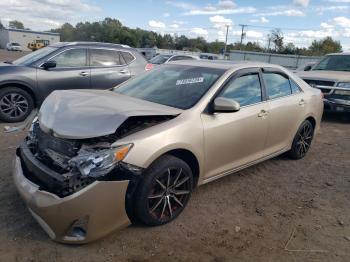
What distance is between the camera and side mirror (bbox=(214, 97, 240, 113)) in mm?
3680

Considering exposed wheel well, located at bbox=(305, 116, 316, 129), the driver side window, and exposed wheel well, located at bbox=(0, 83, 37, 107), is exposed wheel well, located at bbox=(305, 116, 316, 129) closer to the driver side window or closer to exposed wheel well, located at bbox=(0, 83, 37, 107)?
the driver side window

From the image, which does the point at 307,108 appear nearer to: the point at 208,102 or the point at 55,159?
the point at 208,102

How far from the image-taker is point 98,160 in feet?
9.53

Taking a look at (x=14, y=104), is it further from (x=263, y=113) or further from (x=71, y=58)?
(x=263, y=113)

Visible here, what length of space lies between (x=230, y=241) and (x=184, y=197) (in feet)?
2.12

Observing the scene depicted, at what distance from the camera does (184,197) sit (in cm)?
362

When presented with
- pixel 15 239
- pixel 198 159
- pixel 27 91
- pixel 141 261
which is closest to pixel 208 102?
pixel 198 159

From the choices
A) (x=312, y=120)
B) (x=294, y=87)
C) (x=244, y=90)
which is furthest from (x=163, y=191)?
(x=312, y=120)

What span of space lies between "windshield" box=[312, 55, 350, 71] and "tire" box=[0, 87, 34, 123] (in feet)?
26.4

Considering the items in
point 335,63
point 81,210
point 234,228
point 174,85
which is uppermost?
point 335,63

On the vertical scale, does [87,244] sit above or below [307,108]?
Answer: below

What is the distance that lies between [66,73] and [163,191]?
16.7ft

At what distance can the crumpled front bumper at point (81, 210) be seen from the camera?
2.80 meters

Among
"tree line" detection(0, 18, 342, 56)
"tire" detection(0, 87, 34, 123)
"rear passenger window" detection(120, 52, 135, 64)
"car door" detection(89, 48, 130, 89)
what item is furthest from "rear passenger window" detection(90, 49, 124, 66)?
"tree line" detection(0, 18, 342, 56)
